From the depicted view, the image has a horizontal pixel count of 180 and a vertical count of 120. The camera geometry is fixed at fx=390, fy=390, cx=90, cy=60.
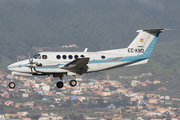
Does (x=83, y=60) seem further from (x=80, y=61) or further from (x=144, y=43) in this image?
(x=144, y=43)

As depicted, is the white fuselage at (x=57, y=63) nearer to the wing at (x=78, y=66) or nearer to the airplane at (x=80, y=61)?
the airplane at (x=80, y=61)

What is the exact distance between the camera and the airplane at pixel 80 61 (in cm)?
4481

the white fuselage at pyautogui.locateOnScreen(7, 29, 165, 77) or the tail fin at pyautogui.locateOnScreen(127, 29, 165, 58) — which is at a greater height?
the tail fin at pyautogui.locateOnScreen(127, 29, 165, 58)

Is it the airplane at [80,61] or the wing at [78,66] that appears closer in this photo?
the wing at [78,66]

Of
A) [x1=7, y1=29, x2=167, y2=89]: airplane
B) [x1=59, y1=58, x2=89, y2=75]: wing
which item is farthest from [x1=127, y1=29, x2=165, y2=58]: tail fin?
[x1=59, y1=58, x2=89, y2=75]: wing

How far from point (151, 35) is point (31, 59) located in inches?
612

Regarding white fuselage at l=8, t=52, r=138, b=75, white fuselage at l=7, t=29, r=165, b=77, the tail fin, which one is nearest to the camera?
white fuselage at l=7, t=29, r=165, b=77

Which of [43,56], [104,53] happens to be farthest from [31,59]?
[104,53]

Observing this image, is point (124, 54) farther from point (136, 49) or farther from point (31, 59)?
point (31, 59)

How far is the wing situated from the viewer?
43906 mm

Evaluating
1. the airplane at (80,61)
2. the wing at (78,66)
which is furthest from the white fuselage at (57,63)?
the wing at (78,66)

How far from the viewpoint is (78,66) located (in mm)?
45469

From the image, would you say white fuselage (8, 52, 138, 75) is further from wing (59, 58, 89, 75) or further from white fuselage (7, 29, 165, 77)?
wing (59, 58, 89, 75)

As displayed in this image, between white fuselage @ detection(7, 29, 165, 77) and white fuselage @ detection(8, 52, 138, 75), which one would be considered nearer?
white fuselage @ detection(7, 29, 165, 77)
